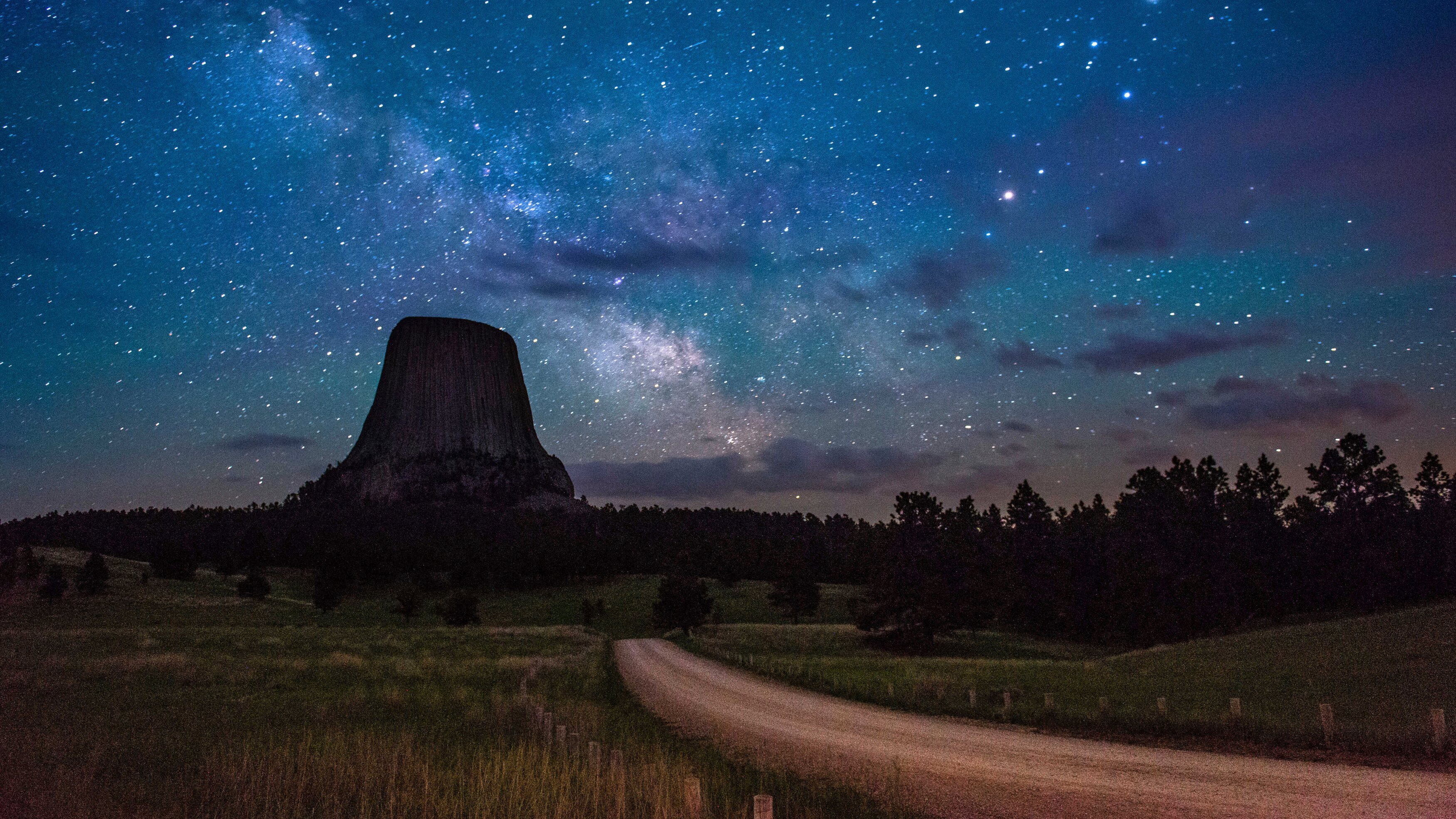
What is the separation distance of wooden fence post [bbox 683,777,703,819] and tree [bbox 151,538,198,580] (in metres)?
97.9

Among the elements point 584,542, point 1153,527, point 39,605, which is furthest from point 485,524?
point 1153,527

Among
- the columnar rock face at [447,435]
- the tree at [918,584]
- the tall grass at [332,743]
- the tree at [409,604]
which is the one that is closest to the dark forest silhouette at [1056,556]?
the tree at [918,584]

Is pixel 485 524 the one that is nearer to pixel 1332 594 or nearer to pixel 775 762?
pixel 1332 594

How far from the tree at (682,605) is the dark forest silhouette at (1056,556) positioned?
45.0ft

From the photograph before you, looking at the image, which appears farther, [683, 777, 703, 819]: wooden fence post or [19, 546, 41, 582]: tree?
[19, 546, 41, 582]: tree

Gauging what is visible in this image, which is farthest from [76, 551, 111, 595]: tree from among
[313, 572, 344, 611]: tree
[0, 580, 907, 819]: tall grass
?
[0, 580, 907, 819]: tall grass

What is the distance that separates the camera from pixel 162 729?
523 inches

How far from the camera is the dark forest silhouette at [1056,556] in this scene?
64.0m

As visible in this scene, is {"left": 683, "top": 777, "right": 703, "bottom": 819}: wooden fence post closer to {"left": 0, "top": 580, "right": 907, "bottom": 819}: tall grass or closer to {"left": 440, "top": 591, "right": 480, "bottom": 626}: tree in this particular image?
{"left": 0, "top": 580, "right": 907, "bottom": 819}: tall grass

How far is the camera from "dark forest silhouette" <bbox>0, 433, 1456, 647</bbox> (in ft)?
210

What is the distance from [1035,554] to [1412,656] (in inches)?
2077

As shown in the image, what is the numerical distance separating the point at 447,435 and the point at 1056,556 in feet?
451

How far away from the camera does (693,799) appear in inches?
296

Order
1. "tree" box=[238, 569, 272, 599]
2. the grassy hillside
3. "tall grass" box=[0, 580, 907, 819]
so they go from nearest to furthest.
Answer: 1. "tall grass" box=[0, 580, 907, 819]
2. the grassy hillside
3. "tree" box=[238, 569, 272, 599]
